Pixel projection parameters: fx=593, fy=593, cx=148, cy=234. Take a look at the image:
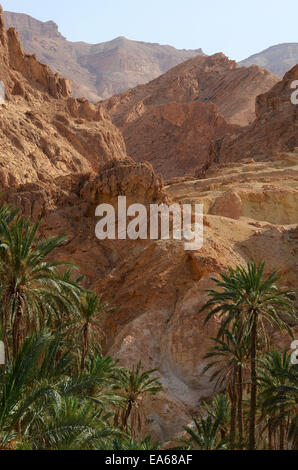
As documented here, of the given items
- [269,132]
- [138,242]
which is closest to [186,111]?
[269,132]

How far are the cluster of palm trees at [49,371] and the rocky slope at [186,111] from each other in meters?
73.3

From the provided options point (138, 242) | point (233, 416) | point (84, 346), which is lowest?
point (233, 416)

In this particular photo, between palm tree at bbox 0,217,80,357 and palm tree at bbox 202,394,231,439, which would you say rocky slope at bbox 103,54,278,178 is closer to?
palm tree at bbox 202,394,231,439

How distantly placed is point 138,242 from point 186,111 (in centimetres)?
7560

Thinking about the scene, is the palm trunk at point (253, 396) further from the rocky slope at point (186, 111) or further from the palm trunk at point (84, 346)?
the rocky slope at point (186, 111)

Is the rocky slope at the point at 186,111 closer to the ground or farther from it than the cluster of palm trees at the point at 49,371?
farther from it

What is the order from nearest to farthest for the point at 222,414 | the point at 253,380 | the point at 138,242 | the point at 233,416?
the point at 253,380
the point at 222,414
the point at 233,416
the point at 138,242

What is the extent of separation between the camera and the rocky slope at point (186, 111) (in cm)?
9806

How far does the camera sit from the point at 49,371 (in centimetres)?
1616

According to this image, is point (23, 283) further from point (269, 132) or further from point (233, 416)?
point (269, 132)

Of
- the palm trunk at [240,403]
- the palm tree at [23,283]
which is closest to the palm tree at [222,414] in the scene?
the palm trunk at [240,403]

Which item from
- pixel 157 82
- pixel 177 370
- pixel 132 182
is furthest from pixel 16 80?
pixel 157 82

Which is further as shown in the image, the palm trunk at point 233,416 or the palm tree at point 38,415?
the palm trunk at point 233,416

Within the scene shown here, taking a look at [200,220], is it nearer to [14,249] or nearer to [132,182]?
[132,182]
